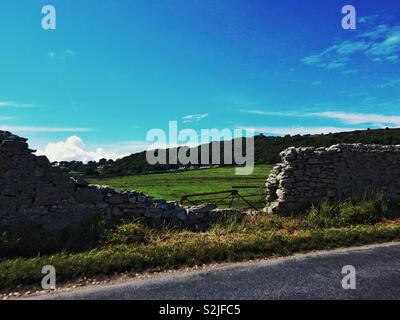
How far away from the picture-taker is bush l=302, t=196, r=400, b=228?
11.4 metres

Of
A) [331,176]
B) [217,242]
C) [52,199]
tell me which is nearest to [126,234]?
[52,199]

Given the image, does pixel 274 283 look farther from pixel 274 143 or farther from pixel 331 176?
pixel 274 143

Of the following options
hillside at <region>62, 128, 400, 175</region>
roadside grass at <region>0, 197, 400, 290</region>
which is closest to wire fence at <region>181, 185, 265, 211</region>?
roadside grass at <region>0, 197, 400, 290</region>

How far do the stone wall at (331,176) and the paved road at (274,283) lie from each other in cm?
460

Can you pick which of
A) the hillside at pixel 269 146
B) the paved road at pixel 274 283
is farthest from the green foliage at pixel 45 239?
the hillside at pixel 269 146

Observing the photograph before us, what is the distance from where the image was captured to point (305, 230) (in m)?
10.6

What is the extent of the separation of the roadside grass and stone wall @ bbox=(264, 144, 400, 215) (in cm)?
70

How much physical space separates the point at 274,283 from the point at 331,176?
7.37m

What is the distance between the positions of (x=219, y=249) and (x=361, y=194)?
7.29m

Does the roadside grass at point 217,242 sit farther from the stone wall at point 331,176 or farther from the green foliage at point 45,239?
the stone wall at point 331,176

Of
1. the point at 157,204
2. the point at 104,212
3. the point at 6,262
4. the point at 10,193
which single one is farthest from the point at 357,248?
the point at 10,193

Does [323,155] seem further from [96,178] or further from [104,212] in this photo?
[96,178]

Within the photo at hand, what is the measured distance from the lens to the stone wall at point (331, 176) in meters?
12.8

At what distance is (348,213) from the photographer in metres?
11.8
